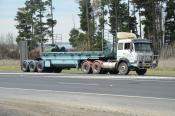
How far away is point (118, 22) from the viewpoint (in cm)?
9638

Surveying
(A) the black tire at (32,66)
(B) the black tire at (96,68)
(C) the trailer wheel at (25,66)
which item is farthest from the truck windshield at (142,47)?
(C) the trailer wheel at (25,66)

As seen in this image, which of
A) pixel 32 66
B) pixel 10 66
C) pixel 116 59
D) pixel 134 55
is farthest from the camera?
pixel 10 66

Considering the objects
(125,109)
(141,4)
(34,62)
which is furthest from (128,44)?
(141,4)

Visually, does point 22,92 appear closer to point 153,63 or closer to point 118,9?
point 153,63

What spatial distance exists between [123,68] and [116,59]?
58.7 inches

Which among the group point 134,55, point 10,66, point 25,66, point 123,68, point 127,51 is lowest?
point 10,66

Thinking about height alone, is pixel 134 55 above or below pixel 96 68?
above

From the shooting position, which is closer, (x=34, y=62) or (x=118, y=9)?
(x=34, y=62)

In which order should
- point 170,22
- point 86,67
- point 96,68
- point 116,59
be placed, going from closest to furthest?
point 116,59, point 96,68, point 86,67, point 170,22

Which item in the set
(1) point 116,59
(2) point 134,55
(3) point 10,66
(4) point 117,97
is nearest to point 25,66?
(1) point 116,59

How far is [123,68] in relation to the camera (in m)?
42.8

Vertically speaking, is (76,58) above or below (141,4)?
below

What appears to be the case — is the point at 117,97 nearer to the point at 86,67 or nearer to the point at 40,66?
the point at 86,67

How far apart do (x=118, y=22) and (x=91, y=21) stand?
554 centimetres
